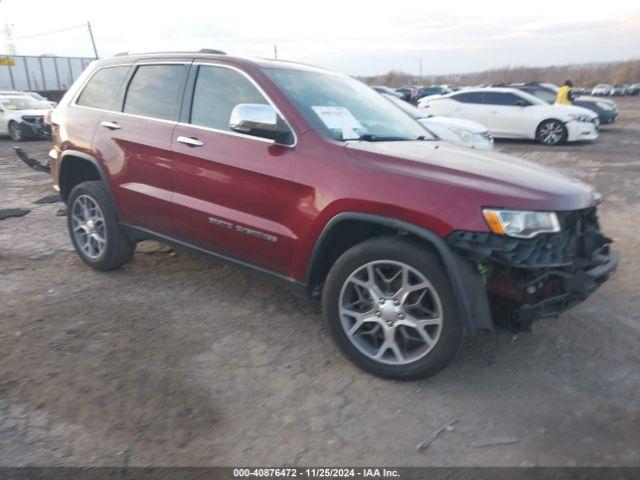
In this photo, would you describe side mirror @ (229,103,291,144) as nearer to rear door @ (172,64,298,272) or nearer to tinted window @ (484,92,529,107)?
rear door @ (172,64,298,272)

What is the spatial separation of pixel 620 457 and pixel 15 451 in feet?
9.40

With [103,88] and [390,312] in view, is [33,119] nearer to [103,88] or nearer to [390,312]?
[103,88]

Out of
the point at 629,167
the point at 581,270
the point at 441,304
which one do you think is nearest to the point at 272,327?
the point at 441,304

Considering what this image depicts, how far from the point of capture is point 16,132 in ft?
56.2

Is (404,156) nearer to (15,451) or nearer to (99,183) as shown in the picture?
(15,451)

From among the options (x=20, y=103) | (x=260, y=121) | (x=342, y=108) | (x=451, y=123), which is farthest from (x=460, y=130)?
(x=20, y=103)

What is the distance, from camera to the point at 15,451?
261 centimetres

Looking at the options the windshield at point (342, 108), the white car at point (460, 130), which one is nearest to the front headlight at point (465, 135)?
the white car at point (460, 130)

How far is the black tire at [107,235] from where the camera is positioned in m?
4.68

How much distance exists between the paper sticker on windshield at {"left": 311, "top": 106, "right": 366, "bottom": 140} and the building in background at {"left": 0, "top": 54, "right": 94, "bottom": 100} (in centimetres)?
4144

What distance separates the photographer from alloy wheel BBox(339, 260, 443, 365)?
310 centimetres

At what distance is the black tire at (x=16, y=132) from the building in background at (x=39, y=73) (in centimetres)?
2520

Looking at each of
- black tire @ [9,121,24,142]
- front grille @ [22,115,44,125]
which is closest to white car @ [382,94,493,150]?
front grille @ [22,115,44,125]

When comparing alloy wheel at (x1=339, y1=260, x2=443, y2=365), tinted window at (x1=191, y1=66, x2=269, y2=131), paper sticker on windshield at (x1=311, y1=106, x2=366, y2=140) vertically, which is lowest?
alloy wheel at (x1=339, y1=260, x2=443, y2=365)
